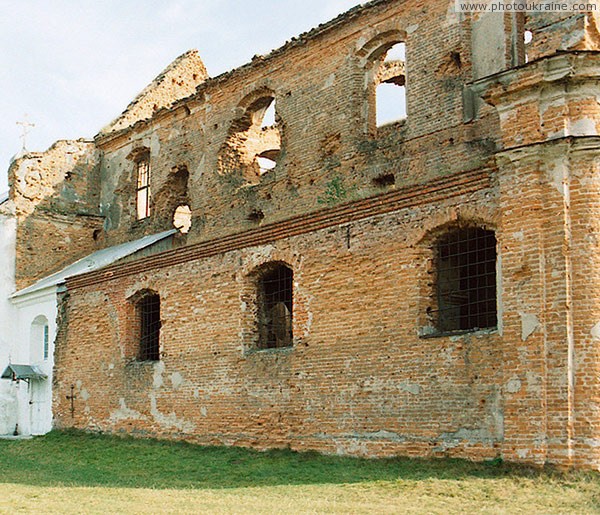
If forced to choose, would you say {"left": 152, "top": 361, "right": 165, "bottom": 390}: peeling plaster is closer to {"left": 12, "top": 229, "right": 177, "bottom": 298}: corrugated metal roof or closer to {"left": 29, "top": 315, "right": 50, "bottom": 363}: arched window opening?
{"left": 12, "top": 229, "right": 177, "bottom": 298}: corrugated metal roof

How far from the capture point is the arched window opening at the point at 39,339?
64.6 feet

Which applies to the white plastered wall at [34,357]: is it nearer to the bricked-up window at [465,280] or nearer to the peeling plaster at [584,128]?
the bricked-up window at [465,280]

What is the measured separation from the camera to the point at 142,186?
22.5m

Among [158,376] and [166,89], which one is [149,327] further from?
[166,89]

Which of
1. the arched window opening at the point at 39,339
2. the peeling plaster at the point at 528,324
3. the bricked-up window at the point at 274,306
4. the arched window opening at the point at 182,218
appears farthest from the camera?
the arched window opening at the point at 182,218

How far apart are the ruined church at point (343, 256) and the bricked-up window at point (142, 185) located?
8cm

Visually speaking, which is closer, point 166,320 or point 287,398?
point 287,398

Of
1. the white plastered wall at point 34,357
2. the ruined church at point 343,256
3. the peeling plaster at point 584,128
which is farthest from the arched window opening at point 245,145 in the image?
the peeling plaster at point 584,128

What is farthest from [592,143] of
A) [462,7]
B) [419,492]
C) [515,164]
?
[462,7]

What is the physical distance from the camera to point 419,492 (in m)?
9.10

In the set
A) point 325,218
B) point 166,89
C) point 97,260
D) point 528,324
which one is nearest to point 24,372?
point 97,260

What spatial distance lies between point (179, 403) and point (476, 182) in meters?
6.97

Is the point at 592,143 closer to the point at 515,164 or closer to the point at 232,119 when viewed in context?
the point at 515,164

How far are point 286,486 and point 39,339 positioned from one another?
11663 millimetres
